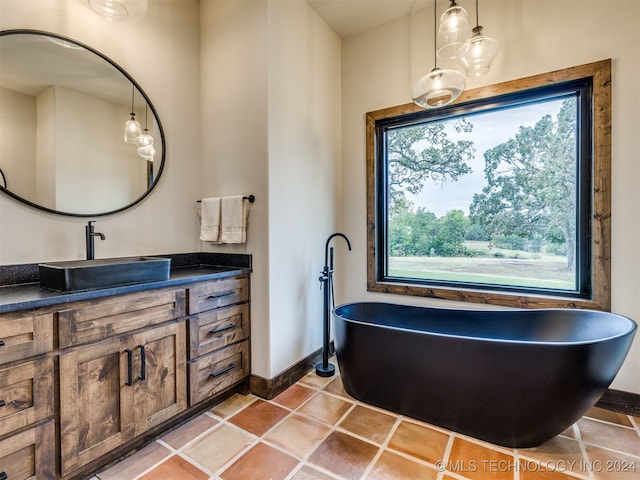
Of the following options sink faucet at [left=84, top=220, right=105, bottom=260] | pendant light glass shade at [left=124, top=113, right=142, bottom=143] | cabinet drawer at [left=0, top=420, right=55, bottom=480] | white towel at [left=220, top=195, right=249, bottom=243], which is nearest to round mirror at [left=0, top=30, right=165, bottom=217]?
pendant light glass shade at [left=124, top=113, right=142, bottom=143]

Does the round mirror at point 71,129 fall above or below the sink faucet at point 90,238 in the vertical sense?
above

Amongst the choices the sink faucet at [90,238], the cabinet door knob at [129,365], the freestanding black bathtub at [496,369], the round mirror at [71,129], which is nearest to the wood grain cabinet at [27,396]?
the cabinet door knob at [129,365]

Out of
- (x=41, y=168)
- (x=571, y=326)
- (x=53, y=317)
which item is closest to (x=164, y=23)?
(x=41, y=168)

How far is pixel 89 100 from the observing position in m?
1.93

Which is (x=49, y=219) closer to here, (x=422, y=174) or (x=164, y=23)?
(x=164, y=23)

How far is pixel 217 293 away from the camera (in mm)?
2031

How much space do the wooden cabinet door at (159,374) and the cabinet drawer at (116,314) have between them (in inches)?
2.9

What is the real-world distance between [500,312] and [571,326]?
40 cm

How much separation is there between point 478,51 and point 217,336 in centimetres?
247

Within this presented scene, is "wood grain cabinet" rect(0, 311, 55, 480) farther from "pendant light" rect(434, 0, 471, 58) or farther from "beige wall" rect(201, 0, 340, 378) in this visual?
"pendant light" rect(434, 0, 471, 58)

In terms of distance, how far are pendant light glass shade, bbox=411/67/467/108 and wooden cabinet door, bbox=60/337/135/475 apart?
2.24 metres

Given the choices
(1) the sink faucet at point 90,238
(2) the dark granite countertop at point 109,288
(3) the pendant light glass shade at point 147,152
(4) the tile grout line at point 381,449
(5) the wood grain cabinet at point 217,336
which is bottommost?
(4) the tile grout line at point 381,449

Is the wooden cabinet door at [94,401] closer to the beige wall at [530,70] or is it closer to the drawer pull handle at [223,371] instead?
the drawer pull handle at [223,371]

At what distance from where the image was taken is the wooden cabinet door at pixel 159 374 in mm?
1602
